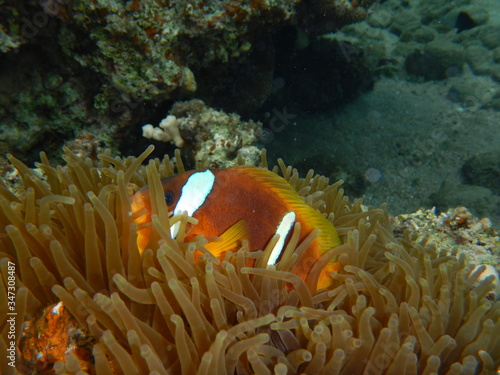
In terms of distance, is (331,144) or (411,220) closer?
(411,220)

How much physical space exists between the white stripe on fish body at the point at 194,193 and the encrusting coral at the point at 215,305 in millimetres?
113

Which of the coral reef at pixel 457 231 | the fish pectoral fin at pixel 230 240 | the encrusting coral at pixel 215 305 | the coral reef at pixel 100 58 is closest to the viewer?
the encrusting coral at pixel 215 305

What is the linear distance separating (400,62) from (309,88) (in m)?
3.16

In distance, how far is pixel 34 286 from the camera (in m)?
1.41

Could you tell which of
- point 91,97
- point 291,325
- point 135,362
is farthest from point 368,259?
point 91,97

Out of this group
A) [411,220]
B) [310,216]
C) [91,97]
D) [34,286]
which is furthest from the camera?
[91,97]

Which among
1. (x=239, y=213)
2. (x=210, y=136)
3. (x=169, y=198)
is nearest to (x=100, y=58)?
(x=210, y=136)

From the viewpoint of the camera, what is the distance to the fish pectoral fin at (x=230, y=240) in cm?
147

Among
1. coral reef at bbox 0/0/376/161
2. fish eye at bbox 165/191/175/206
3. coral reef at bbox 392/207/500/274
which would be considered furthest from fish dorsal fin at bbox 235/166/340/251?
coral reef at bbox 0/0/376/161

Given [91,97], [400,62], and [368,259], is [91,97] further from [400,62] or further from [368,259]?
[400,62]

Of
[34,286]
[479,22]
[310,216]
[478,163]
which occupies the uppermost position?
[479,22]

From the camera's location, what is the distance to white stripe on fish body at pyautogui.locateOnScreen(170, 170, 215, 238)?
1.53m

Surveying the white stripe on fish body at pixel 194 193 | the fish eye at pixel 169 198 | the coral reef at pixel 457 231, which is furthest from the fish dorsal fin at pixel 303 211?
the coral reef at pixel 457 231

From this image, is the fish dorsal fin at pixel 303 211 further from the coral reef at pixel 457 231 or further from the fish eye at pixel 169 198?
the coral reef at pixel 457 231
